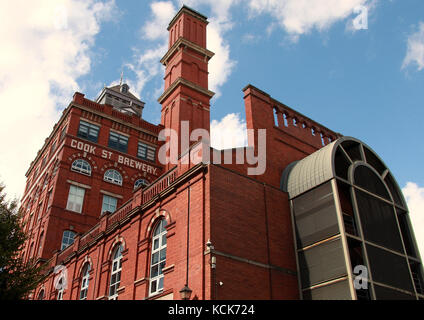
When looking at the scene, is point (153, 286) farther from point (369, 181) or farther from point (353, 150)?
point (353, 150)

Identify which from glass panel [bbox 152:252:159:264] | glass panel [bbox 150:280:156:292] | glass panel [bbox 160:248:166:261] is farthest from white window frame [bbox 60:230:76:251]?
glass panel [bbox 160:248:166:261]

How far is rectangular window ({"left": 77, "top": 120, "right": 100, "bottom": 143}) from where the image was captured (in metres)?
39.3

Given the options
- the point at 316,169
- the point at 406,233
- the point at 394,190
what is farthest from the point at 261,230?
the point at 394,190

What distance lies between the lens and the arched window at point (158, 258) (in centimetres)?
1870

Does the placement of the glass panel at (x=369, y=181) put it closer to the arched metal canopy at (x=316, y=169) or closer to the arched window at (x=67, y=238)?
the arched metal canopy at (x=316, y=169)

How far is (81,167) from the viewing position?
38.2 metres

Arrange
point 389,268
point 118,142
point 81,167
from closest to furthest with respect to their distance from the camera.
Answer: point 389,268, point 81,167, point 118,142

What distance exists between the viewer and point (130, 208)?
2288 cm

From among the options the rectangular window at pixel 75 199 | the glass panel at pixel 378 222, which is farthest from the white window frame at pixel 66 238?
the glass panel at pixel 378 222

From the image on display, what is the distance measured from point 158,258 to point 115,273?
4.25 meters

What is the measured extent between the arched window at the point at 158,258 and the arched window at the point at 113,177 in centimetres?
2008

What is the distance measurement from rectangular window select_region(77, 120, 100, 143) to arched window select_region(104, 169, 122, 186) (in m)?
3.40
